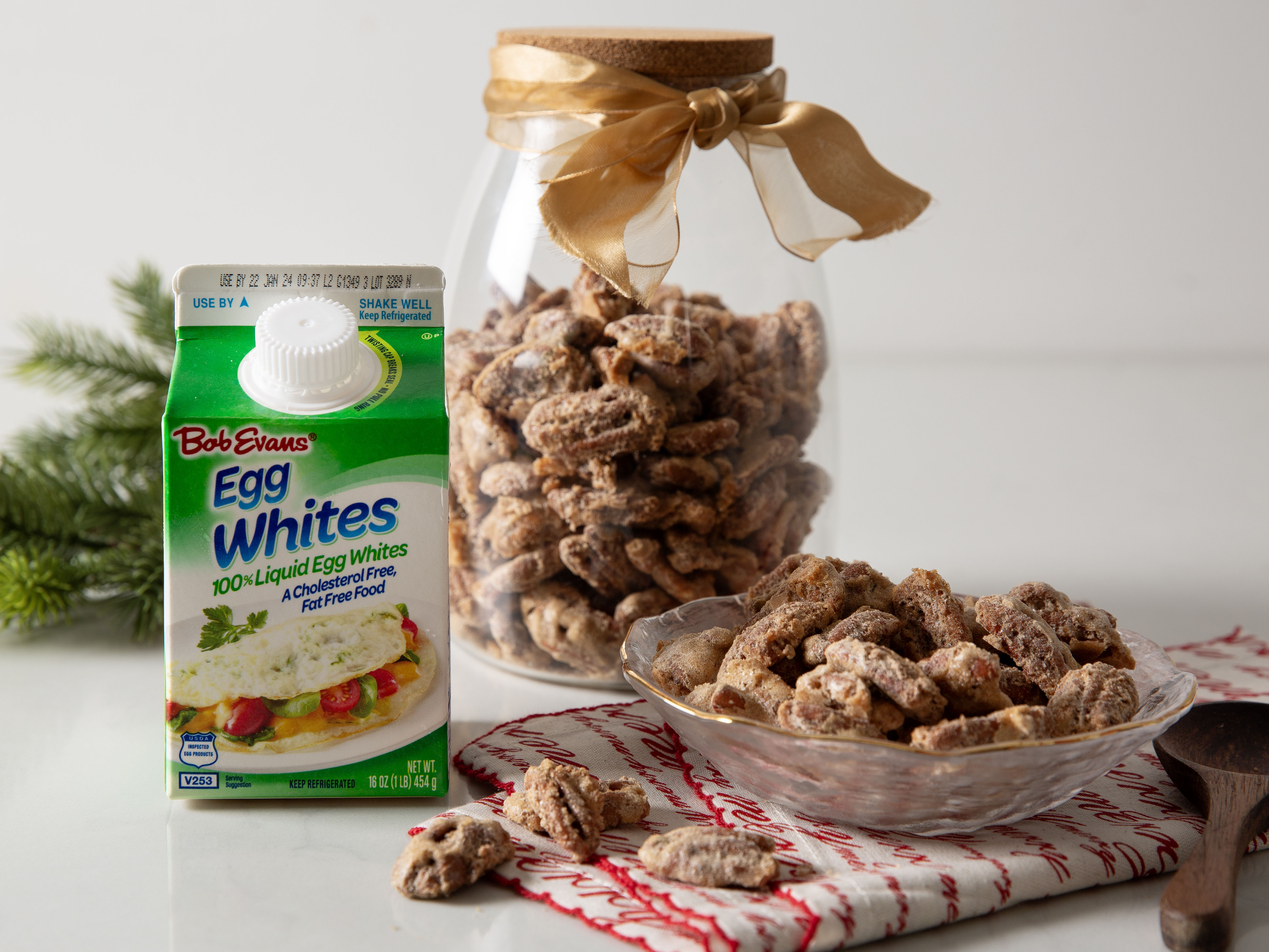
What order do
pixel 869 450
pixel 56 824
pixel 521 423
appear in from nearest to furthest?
pixel 56 824, pixel 521 423, pixel 869 450

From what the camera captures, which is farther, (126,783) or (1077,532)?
(1077,532)

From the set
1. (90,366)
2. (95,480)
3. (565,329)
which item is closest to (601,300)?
(565,329)

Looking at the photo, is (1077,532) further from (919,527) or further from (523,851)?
(523,851)

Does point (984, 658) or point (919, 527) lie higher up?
point (984, 658)

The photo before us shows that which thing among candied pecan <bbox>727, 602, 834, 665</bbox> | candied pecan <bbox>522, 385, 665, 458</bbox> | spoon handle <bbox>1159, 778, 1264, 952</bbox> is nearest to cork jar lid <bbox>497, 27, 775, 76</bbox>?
candied pecan <bbox>522, 385, 665, 458</bbox>

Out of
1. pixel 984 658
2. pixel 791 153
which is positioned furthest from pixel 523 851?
pixel 791 153

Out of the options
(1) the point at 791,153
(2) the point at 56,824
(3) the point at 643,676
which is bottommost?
(2) the point at 56,824

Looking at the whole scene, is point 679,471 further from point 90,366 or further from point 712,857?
point 90,366
